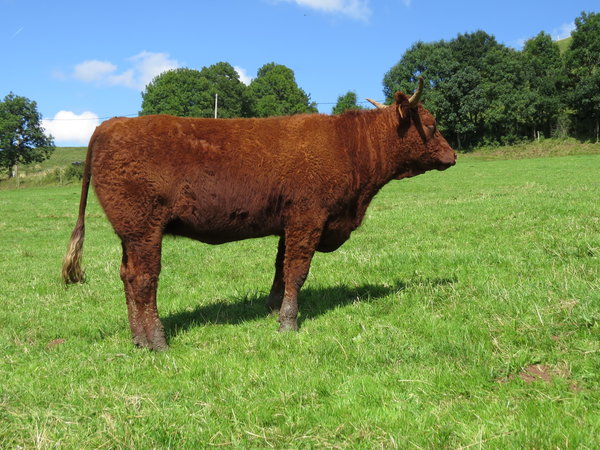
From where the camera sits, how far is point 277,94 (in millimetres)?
86938

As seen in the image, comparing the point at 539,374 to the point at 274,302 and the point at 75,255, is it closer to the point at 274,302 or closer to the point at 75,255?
the point at 274,302

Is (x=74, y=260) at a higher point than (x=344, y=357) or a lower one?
higher

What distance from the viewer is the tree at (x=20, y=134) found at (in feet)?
252

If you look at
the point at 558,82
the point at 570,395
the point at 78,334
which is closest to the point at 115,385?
the point at 78,334

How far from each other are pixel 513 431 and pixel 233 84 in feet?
265

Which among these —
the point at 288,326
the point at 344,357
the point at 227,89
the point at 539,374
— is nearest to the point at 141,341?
the point at 288,326

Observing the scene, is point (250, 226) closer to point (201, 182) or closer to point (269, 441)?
point (201, 182)

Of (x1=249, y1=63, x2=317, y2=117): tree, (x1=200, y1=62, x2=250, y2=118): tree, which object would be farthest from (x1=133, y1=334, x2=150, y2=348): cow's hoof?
(x1=249, y1=63, x2=317, y2=117): tree

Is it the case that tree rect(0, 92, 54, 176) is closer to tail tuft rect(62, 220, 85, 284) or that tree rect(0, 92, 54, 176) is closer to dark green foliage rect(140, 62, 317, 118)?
dark green foliage rect(140, 62, 317, 118)

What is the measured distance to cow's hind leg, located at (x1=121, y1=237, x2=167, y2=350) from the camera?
18.3 ft

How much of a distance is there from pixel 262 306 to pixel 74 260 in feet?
8.22

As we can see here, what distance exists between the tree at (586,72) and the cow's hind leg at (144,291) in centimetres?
6446

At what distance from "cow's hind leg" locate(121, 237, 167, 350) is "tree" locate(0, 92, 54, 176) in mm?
81857

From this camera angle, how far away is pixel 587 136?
60.1 m
